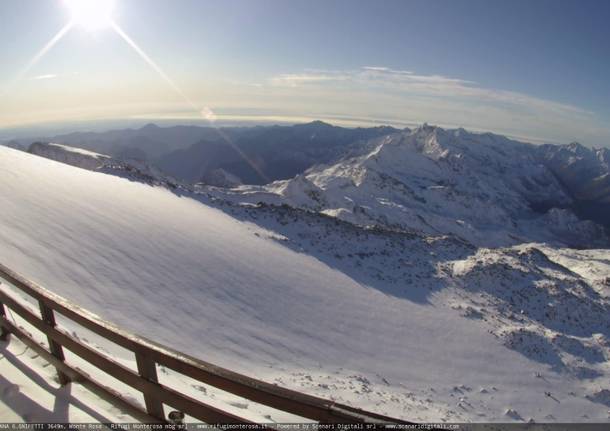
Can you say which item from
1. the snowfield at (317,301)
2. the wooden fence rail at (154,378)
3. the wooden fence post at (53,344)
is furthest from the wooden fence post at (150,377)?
the snowfield at (317,301)

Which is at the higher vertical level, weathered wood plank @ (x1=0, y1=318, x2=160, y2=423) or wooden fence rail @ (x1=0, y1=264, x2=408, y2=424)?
wooden fence rail @ (x1=0, y1=264, x2=408, y2=424)

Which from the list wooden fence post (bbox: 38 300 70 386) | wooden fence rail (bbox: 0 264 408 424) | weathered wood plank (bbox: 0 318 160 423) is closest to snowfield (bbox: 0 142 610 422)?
wooden fence post (bbox: 38 300 70 386)

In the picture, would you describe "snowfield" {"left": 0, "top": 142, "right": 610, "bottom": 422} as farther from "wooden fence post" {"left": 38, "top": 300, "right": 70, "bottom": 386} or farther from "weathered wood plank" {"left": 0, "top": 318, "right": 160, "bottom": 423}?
"weathered wood plank" {"left": 0, "top": 318, "right": 160, "bottom": 423}

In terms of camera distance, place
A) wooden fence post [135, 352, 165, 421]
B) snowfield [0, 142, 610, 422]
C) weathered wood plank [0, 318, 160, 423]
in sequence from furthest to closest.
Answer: snowfield [0, 142, 610, 422] < weathered wood plank [0, 318, 160, 423] < wooden fence post [135, 352, 165, 421]

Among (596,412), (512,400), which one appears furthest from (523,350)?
(512,400)

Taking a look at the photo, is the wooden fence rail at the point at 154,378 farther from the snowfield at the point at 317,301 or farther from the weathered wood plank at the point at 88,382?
the snowfield at the point at 317,301

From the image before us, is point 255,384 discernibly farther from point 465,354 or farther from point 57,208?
point 465,354

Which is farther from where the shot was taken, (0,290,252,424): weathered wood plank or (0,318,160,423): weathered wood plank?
(0,318,160,423): weathered wood plank

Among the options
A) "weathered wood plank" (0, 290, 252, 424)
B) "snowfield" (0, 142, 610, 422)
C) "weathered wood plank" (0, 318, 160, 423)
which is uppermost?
"weathered wood plank" (0, 290, 252, 424)
